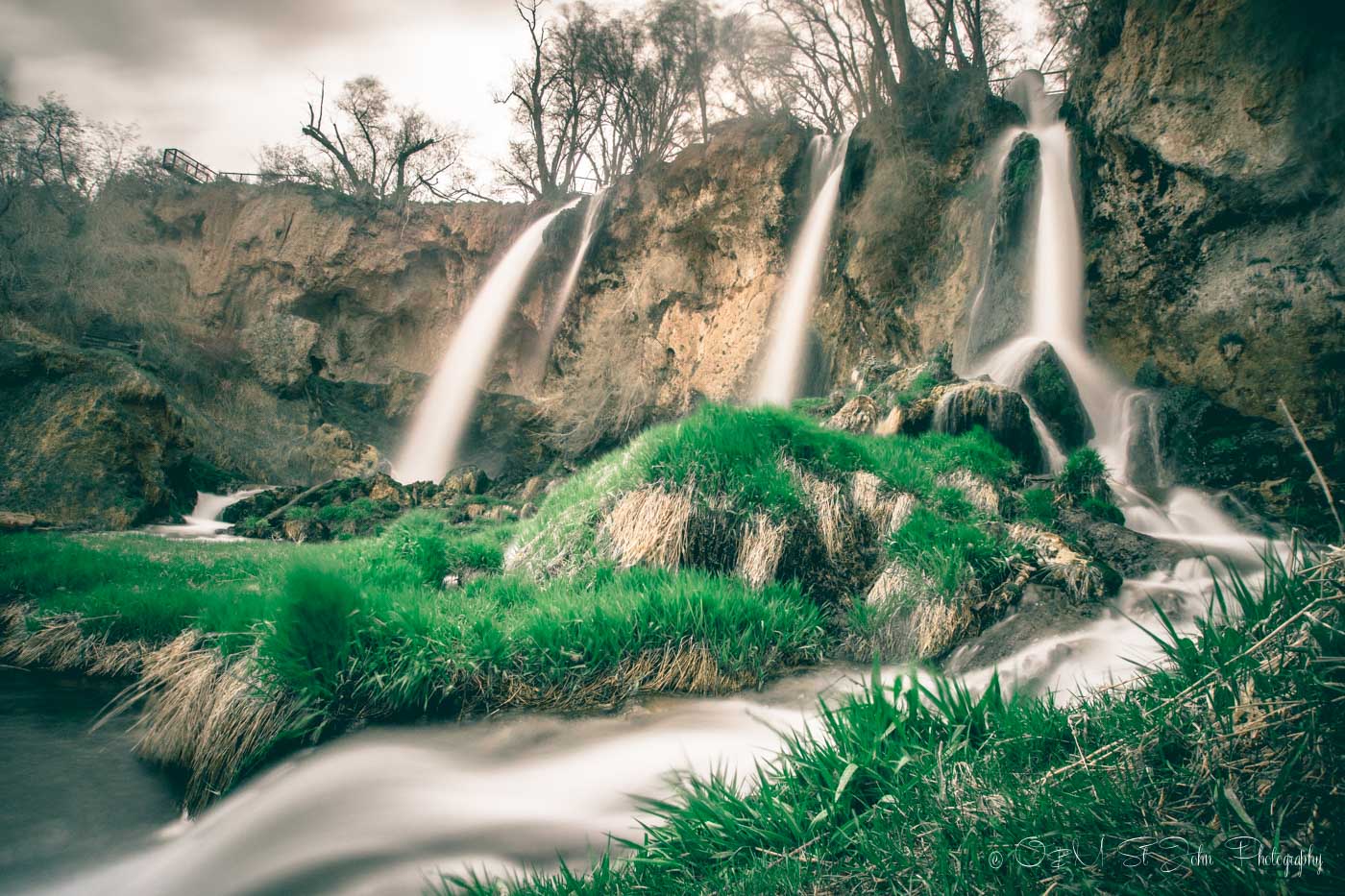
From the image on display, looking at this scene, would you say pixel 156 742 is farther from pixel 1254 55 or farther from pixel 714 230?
pixel 714 230

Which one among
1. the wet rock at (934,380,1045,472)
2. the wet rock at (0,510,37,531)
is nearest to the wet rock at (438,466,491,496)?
the wet rock at (0,510,37,531)

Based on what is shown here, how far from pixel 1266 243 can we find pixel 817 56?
15848 mm

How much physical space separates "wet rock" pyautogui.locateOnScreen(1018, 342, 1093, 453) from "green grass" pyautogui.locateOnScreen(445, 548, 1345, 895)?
941 centimetres

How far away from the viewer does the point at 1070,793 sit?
1471 millimetres

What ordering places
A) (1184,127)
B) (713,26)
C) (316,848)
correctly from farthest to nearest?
(713,26), (1184,127), (316,848)

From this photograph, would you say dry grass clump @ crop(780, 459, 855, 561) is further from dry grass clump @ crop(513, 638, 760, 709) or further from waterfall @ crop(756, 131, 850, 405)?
waterfall @ crop(756, 131, 850, 405)

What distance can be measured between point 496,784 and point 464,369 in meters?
27.6

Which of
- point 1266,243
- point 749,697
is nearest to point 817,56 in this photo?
point 1266,243

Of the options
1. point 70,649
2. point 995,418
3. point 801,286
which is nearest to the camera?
point 70,649

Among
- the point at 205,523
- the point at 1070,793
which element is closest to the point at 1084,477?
the point at 1070,793

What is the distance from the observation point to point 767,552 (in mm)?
5137

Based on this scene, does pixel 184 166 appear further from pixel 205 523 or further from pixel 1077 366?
pixel 1077 366

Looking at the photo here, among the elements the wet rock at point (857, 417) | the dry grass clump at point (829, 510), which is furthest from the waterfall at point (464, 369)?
the dry grass clump at point (829, 510)

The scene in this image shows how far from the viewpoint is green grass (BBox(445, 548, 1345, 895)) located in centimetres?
124
